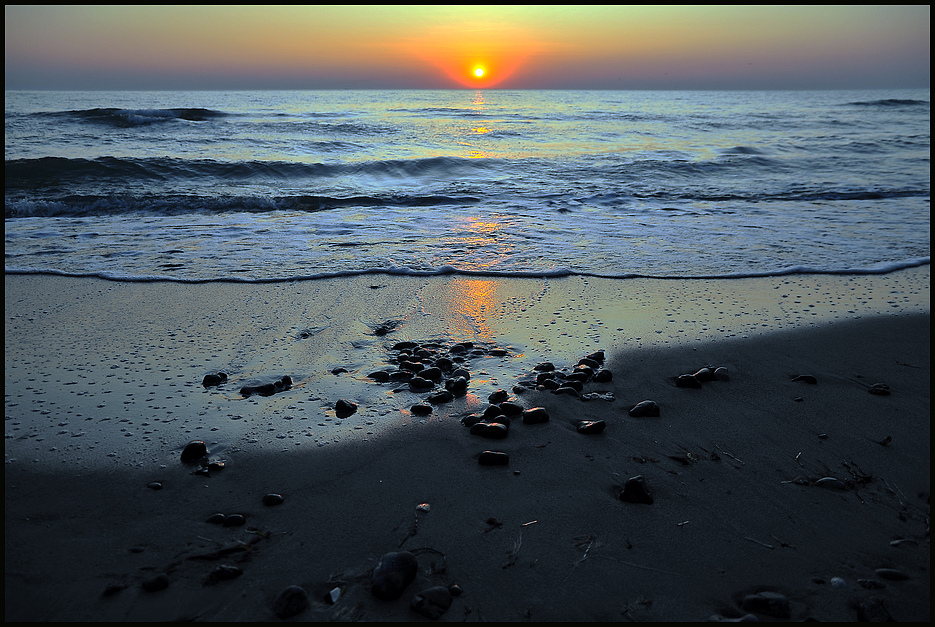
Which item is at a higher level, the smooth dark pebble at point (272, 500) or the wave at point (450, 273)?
the wave at point (450, 273)

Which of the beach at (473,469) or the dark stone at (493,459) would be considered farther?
the dark stone at (493,459)

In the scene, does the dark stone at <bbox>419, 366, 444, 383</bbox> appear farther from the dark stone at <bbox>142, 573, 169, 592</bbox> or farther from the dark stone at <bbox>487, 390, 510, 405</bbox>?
the dark stone at <bbox>142, 573, 169, 592</bbox>

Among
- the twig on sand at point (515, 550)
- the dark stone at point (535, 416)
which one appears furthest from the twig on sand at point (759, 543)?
the dark stone at point (535, 416)

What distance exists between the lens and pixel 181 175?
14000 mm

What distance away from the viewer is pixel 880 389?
3418 mm

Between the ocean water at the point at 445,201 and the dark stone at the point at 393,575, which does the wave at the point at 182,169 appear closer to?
the ocean water at the point at 445,201

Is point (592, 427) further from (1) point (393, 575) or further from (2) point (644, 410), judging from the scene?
(1) point (393, 575)

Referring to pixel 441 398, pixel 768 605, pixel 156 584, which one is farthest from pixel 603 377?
pixel 156 584

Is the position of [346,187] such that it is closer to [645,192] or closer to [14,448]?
[645,192]

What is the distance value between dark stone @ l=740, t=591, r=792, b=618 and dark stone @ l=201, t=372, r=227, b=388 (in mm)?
2947

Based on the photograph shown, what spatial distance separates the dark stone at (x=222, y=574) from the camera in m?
1.92

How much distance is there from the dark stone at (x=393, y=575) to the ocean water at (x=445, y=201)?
4.22 meters

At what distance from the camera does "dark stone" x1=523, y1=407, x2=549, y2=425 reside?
9.86 feet

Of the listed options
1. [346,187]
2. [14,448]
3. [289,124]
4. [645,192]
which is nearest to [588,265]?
[14,448]
